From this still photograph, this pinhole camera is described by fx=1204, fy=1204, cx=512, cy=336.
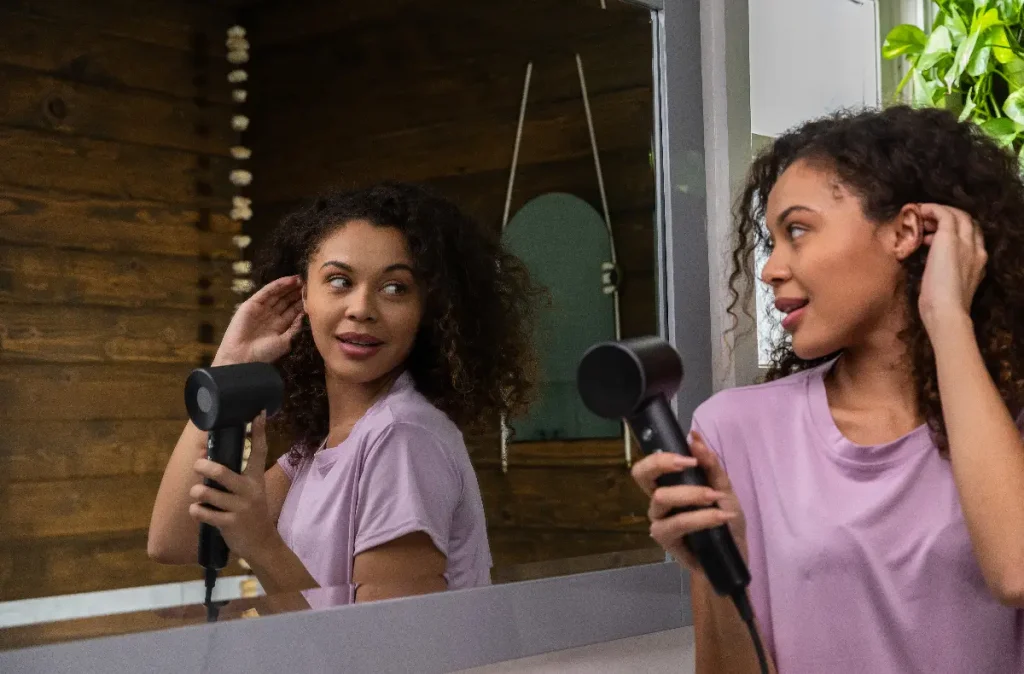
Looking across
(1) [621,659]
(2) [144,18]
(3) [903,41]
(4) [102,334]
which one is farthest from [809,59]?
(4) [102,334]

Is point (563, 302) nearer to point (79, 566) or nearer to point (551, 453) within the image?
point (551, 453)

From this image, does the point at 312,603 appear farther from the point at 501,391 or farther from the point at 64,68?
the point at 64,68

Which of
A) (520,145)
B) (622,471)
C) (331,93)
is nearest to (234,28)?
(331,93)

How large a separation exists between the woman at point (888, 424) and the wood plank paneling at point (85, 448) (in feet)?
1.85

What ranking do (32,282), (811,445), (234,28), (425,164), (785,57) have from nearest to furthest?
1. (32,282)
2. (234,28)
3. (425,164)
4. (811,445)
5. (785,57)

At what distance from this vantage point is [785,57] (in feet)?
5.95

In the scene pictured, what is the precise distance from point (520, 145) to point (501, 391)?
0.93 ft

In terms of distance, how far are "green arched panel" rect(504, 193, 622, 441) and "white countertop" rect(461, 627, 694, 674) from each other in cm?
26

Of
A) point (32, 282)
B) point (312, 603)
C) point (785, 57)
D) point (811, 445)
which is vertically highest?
point (785, 57)

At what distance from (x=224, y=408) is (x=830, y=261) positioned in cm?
65

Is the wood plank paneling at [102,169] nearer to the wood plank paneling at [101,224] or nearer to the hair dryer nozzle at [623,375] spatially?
the wood plank paneling at [101,224]

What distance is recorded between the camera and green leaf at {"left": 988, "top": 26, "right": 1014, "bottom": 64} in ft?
6.45

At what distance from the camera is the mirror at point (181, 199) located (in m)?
0.91

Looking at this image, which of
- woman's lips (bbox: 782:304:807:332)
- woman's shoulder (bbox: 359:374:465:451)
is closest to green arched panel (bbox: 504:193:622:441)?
woman's shoulder (bbox: 359:374:465:451)
